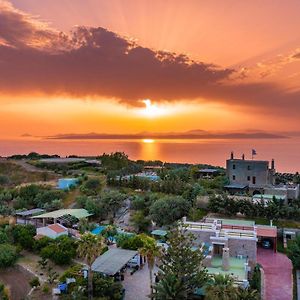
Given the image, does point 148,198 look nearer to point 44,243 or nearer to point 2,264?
point 44,243

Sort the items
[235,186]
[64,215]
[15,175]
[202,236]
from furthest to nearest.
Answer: [15,175]
[235,186]
[64,215]
[202,236]

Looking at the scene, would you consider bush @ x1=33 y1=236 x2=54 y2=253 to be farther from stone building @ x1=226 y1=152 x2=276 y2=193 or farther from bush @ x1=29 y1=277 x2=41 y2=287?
stone building @ x1=226 y1=152 x2=276 y2=193

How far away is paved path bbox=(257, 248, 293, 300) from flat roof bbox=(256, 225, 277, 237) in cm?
140

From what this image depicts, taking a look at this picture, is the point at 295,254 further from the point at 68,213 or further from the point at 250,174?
the point at 250,174

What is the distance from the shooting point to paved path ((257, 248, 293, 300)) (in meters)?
24.3

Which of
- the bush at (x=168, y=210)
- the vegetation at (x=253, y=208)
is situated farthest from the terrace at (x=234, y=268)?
the bush at (x=168, y=210)

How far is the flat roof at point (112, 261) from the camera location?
25453 mm

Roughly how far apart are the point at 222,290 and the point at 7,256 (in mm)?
19056

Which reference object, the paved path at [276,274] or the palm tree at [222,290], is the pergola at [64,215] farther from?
the palm tree at [222,290]

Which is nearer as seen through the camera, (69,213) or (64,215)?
(64,215)

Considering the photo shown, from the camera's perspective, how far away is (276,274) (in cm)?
2745

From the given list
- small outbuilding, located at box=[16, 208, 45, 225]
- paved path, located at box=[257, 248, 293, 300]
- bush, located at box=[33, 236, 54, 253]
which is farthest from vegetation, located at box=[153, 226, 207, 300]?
small outbuilding, located at box=[16, 208, 45, 225]

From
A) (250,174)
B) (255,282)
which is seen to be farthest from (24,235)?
(250,174)

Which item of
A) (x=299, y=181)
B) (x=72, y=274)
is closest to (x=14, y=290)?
(x=72, y=274)
